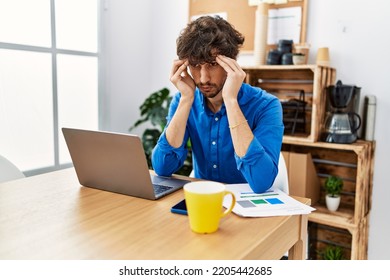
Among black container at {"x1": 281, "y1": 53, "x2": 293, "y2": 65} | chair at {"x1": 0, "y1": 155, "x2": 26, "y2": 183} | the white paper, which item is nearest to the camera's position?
chair at {"x1": 0, "y1": 155, "x2": 26, "y2": 183}

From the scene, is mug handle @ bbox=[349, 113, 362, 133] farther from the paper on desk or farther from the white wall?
the paper on desk

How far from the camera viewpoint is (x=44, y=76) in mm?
2215

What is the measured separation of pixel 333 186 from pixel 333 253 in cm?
42

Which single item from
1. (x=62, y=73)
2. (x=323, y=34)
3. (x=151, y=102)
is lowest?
(x=151, y=102)

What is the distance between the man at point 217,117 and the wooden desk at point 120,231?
0.70 ft

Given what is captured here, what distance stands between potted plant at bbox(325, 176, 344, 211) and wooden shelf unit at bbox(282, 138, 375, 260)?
4cm

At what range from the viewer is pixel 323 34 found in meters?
2.09

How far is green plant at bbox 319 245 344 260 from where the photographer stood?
205 centimetres

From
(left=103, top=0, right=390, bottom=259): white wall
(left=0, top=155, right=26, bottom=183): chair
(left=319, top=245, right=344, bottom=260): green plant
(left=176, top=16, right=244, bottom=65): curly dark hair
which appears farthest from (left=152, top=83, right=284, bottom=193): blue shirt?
(left=319, top=245, right=344, bottom=260): green plant

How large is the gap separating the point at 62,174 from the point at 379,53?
1.73 metres

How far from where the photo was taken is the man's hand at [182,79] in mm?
1247

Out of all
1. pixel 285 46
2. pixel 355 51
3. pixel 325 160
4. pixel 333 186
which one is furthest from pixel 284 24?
pixel 333 186
